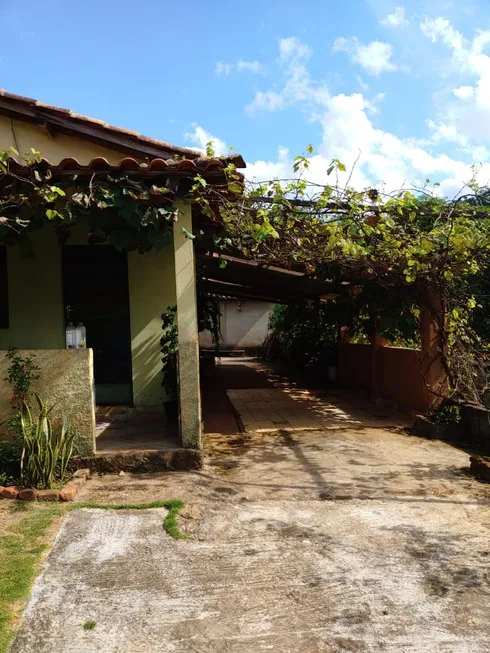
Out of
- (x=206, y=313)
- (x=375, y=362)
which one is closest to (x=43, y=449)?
(x=375, y=362)

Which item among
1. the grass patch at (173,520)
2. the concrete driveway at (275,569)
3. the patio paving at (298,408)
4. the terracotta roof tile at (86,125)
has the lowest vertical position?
the concrete driveway at (275,569)

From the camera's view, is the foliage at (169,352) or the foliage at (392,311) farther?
the foliage at (392,311)

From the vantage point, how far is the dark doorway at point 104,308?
7.52 m

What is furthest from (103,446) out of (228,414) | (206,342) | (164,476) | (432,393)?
(206,342)

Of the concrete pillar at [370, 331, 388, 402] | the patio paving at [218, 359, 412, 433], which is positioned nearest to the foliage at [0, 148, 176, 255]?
the patio paving at [218, 359, 412, 433]

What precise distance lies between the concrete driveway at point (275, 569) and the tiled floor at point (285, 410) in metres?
2.71

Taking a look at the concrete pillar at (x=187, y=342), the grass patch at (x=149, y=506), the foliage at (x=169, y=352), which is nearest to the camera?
the grass patch at (x=149, y=506)

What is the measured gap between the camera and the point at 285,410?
9.49 metres

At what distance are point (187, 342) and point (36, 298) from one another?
3.12 m

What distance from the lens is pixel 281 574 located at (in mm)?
3205

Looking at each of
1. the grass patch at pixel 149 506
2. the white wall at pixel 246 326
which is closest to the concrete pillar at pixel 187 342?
the grass patch at pixel 149 506

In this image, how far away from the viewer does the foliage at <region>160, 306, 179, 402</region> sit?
697 cm

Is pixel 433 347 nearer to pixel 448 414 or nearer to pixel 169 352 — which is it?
pixel 448 414

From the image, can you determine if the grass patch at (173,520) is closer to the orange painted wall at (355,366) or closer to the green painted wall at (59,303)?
the green painted wall at (59,303)
